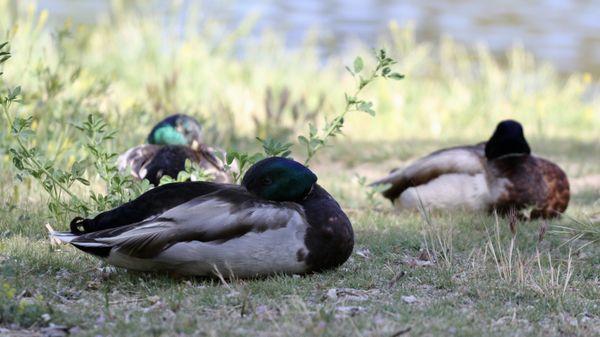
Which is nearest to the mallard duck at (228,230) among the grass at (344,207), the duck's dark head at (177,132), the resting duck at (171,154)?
the grass at (344,207)

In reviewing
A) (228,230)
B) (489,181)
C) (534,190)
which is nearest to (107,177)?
(228,230)

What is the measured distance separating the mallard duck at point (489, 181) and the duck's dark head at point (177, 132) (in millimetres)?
1541

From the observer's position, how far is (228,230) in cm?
454

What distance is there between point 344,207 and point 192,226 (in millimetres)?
2805

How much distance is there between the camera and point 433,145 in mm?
10414

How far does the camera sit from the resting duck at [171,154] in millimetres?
6766

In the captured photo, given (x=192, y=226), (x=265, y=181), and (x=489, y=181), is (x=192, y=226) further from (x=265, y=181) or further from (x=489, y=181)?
(x=489, y=181)

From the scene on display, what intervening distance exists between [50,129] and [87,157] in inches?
44.0

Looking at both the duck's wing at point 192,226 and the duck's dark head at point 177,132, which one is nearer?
the duck's wing at point 192,226

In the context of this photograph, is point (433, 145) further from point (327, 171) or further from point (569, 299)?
point (569, 299)

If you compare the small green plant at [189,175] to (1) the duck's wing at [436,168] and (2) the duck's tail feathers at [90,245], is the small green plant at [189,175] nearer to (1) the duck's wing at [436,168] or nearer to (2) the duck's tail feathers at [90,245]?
(2) the duck's tail feathers at [90,245]

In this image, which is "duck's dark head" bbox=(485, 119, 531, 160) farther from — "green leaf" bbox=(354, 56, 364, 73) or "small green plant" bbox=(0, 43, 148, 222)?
"small green plant" bbox=(0, 43, 148, 222)

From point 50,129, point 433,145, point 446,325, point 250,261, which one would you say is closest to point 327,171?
point 433,145

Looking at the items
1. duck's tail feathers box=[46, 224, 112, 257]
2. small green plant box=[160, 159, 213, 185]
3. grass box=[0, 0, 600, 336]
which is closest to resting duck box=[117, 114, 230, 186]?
grass box=[0, 0, 600, 336]
